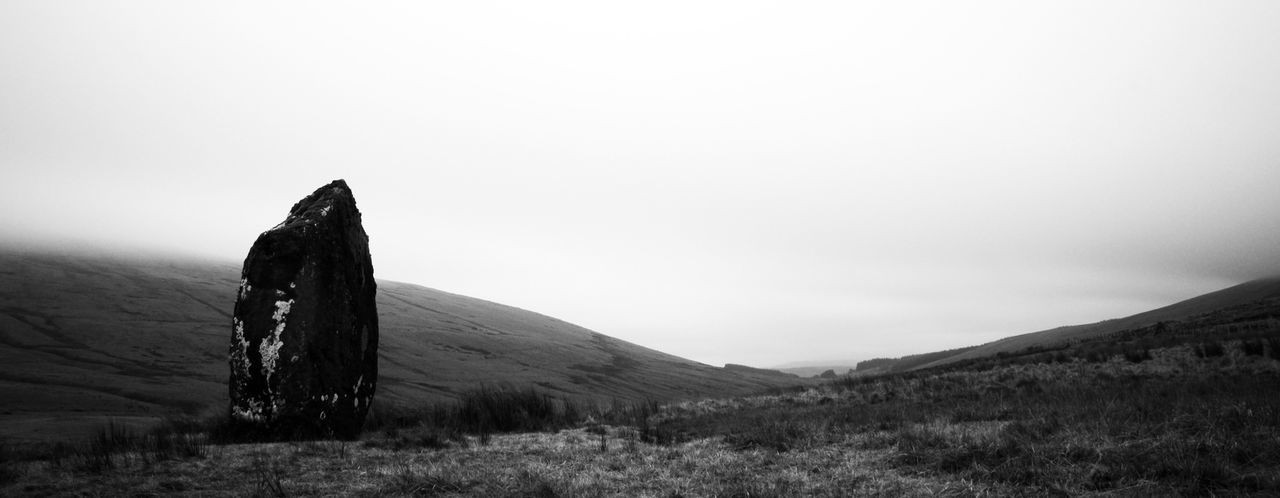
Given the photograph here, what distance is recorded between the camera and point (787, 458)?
27.0 ft

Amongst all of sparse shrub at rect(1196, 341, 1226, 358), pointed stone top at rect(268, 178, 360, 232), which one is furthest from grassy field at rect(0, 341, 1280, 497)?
sparse shrub at rect(1196, 341, 1226, 358)

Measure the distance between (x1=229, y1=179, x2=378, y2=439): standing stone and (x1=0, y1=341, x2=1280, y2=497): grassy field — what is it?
113 centimetres

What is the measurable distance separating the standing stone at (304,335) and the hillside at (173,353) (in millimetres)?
6302

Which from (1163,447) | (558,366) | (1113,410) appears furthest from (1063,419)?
(558,366)

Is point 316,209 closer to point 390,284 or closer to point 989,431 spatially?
point 989,431

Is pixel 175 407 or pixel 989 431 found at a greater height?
pixel 989 431

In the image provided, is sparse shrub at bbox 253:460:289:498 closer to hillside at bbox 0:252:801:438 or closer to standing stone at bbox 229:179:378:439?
standing stone at bbox 229:179:378:439

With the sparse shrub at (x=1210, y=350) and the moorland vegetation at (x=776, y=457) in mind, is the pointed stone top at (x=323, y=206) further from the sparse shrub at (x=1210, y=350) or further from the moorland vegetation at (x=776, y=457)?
the sparse shrub at (x=1210, y=350)

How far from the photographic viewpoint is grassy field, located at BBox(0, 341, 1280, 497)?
19.6 feet

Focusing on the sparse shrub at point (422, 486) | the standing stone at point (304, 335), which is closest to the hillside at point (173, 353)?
the standing stone at point (304, 335)

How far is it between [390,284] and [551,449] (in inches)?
3515

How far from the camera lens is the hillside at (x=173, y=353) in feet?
75.3

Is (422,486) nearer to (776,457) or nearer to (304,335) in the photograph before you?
(776,457)

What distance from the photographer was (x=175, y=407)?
22797mm
